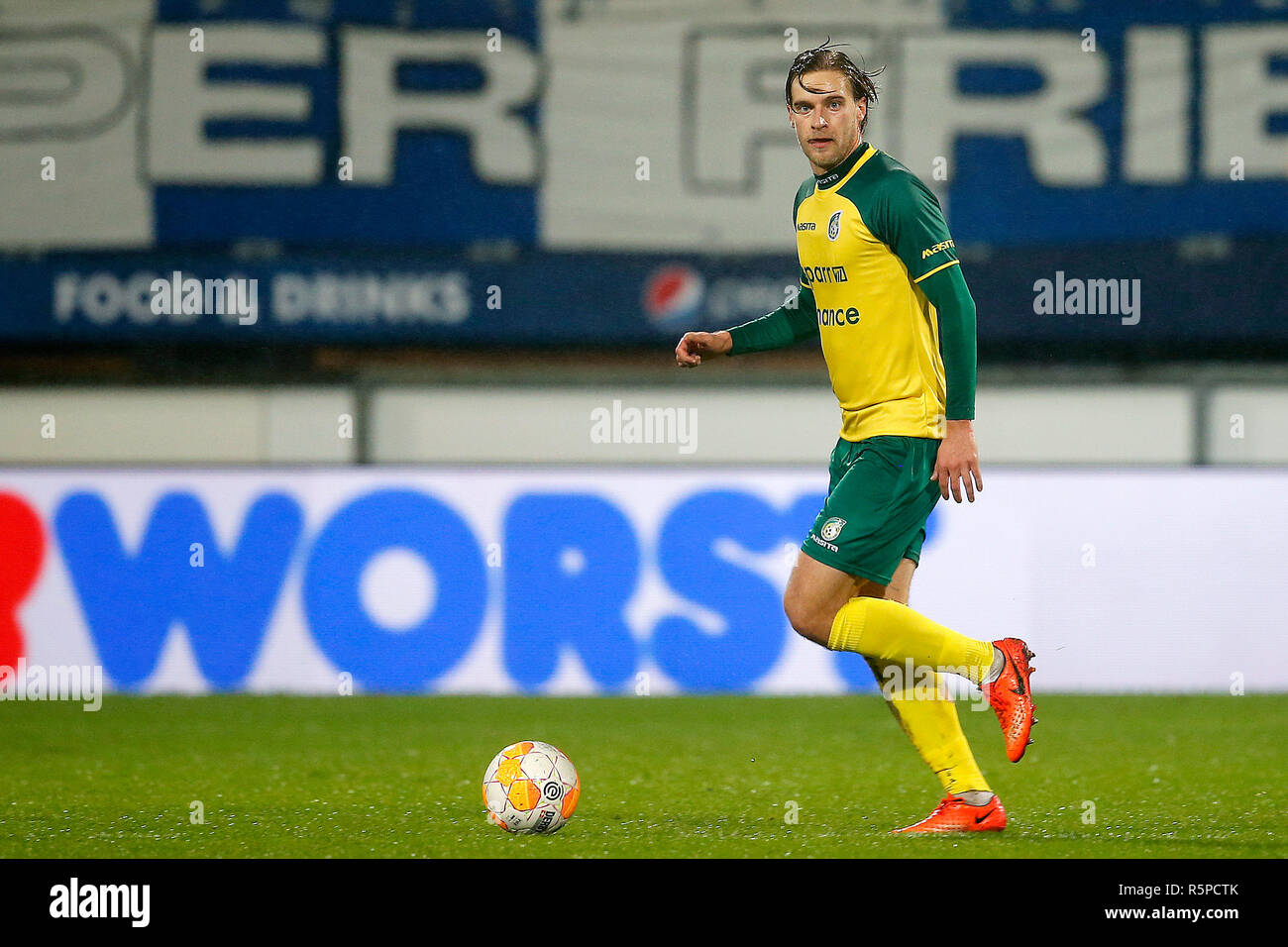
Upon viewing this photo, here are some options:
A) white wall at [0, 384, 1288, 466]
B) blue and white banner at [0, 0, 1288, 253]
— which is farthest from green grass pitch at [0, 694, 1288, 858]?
blue and white banner at [0, 0, 1288, 253]

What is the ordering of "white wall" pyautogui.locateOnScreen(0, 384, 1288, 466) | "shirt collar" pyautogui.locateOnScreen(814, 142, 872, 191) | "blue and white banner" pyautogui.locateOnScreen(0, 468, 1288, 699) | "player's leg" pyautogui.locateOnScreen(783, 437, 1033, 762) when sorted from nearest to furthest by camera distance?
"player's leg" pyautogui.locateOnScreen(783, 437, 1033, 762), "shirt collar" pyautogui.locateOnScreen(814, 142, 872, 191), "blue and white banner" pyautogui.locateOnScreen(0, 468, 1288, 699), "white wall" pyautogui.locateOnScreen(0, 384, 1288, 466)

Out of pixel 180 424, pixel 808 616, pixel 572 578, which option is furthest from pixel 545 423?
pixel 808 616

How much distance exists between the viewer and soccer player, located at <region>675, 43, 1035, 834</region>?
159 inches

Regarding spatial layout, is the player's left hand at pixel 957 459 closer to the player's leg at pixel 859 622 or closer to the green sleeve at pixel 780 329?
the player's leg at pixel 859 622

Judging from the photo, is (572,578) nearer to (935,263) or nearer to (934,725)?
(934,725)

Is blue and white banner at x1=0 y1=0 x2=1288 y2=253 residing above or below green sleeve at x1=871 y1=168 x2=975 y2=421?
above

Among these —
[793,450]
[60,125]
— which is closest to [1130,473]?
[793,450]

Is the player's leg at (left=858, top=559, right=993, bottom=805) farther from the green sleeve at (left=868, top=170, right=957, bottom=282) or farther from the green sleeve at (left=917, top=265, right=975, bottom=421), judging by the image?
the green sleeve at (left=868, top=170, right=957, bottom=282)

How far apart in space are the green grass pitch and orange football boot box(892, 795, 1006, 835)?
0.05m

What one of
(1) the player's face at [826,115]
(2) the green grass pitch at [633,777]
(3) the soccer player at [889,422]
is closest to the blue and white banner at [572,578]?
(2) the green grass pitch at [633,777]

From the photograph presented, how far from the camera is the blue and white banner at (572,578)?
8289 mm

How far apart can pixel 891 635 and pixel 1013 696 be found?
329 mm

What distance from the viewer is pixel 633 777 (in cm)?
565

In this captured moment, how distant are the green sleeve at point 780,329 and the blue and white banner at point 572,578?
3824 mm
